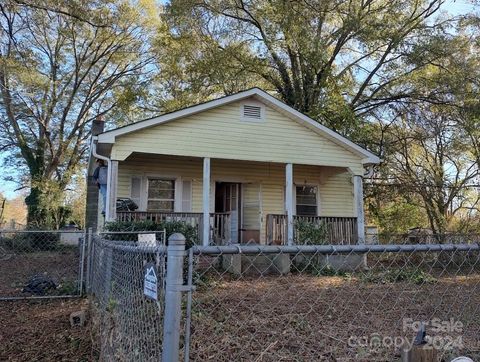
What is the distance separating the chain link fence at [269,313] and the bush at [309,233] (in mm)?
2697

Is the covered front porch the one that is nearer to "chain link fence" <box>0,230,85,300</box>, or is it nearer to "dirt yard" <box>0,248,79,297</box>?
"dirt yard" <box>0,248,79,297</box>

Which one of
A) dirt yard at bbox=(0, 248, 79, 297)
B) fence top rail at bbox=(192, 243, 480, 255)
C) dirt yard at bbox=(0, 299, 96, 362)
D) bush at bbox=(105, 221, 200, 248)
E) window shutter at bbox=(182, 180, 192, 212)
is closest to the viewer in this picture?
fence top rail at bbox=(192, 243, 480, 255)

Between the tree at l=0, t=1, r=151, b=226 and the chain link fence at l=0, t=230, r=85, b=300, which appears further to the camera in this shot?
the tree at l=0, t=1, r=151, b=226

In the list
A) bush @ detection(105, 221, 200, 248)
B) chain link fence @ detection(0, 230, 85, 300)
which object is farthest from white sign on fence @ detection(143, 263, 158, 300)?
bush @ detection(105, 221, 200, 248)

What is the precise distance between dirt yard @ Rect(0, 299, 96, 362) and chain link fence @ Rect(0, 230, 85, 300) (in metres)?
0.75

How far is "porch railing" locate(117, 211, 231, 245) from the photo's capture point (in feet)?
35.4

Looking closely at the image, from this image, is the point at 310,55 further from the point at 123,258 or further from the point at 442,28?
the point at 123,258

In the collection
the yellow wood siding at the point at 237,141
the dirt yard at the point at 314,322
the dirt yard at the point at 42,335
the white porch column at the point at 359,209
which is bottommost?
the dirt yard at the point at 42,335

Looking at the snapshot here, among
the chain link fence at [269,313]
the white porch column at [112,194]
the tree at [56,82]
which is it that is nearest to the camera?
the chain link fence at [269,313]

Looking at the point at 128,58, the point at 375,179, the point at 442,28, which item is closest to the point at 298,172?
the point at 375,179

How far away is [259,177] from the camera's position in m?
13.9

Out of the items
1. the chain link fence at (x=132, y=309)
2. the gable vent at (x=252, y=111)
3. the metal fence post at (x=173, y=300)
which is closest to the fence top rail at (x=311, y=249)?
Answer: the metal fence post at (x=173, y=300)

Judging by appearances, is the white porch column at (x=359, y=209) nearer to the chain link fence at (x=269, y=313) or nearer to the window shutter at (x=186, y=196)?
the chain link fence at (x=269, y=313)

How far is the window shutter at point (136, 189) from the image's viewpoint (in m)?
12.5
